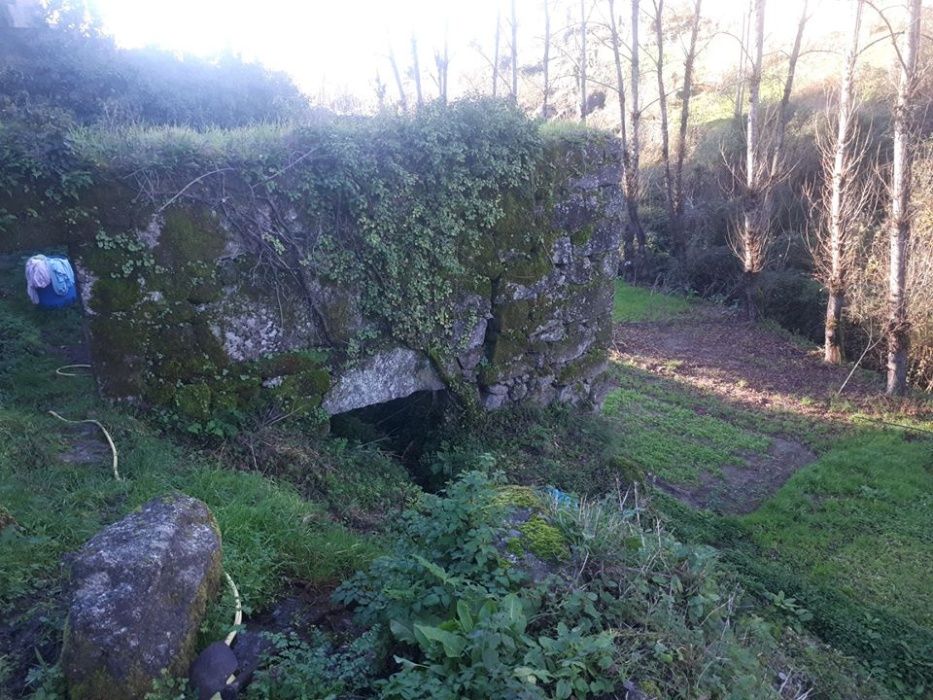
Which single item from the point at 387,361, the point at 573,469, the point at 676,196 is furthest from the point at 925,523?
the point at 676,196

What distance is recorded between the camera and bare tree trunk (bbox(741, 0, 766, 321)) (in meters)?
14.8

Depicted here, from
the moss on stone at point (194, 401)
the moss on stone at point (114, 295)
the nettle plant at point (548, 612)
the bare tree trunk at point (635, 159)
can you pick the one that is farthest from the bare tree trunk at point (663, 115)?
the nettle plant at point (548, 612)

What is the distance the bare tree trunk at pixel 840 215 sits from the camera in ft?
40.0

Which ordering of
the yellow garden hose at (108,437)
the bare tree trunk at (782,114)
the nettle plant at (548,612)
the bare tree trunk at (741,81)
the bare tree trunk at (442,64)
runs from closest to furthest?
1. the nettle plant at (548,612)
2. the yellow garden hose at (108,437)
3. the bare tree trunk at (782,114)
4. the bare tree trunk at (741,81)
5. the bare tree trunk at (442,64)

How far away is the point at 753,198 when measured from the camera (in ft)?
50.9

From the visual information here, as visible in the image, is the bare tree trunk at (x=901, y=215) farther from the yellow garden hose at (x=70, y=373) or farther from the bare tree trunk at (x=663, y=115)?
the yellow garden hose at (x=70, y=373)

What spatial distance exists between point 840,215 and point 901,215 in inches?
88.4

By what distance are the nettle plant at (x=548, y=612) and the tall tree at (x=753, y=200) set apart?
45.5 ft

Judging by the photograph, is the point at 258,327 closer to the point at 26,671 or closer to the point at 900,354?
the point at 26,671

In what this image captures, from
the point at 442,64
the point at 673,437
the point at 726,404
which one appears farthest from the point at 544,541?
the point at 442,64

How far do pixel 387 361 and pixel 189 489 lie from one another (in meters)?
2.23

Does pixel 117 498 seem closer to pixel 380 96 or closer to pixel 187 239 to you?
pixel 187 239

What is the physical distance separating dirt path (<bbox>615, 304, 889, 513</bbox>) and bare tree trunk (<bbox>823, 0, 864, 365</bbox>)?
661 mm

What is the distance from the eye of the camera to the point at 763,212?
615 inches
